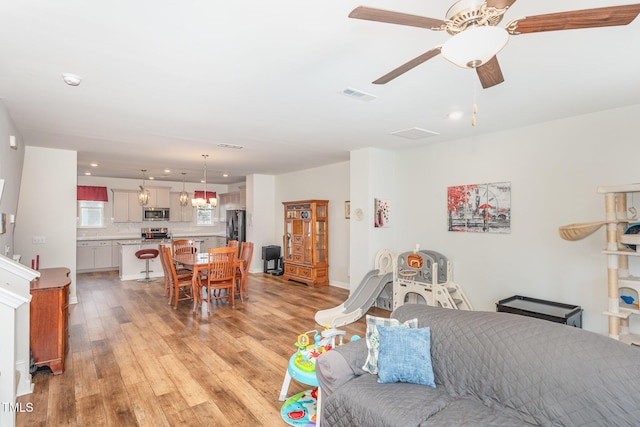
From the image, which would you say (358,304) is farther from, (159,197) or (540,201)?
(159,197)

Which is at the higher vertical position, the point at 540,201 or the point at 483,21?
the point at 483,21

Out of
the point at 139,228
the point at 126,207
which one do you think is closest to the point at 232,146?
the point at 126,207

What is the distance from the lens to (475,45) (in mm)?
1297

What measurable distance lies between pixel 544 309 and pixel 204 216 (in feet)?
31.6

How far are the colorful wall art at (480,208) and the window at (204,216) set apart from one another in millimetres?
8219

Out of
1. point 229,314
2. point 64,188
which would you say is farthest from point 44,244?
point 229,314

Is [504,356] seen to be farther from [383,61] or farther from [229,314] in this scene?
[229,314]

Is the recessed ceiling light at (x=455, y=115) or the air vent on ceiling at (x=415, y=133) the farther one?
the air vent on ceiling at (x=415, y=133)

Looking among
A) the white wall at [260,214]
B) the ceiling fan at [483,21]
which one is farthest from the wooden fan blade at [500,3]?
the white wall at [260,214]

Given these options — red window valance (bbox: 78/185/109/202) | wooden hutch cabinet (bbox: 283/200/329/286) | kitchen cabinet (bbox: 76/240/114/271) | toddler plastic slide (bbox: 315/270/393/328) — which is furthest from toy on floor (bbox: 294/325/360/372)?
red window valance (bbox: 78/185/109/202)

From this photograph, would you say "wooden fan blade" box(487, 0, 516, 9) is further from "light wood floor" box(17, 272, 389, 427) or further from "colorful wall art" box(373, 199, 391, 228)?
"colorful wall art" box(373, 199, 391, 228)

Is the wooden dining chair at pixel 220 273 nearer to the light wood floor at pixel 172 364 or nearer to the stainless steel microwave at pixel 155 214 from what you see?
the light wood floor at pixel 172 364

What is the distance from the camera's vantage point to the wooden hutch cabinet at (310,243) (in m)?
6.97

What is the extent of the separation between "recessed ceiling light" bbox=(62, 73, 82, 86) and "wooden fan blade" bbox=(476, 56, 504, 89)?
9.69 feet
